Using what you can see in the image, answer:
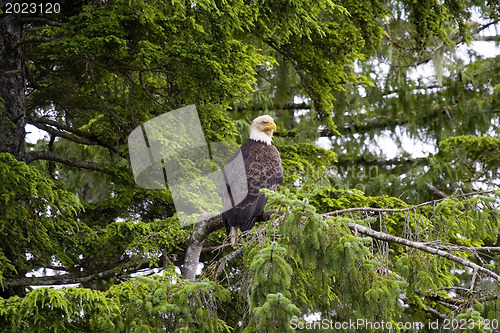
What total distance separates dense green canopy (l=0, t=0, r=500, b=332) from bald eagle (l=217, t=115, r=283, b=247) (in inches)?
8.1

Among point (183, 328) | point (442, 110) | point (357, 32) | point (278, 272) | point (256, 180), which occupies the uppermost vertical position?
point (357, 32)

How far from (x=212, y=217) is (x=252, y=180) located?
0.68m

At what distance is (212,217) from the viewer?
18.2 feet

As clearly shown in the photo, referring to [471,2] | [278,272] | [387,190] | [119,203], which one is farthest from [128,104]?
[471,2]

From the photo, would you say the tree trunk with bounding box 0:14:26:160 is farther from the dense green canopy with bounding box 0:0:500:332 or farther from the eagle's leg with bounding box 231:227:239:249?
the eagle's leg with bounding box 231:227:239:249

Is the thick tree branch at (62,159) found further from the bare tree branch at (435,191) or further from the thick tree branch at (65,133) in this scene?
the bare tree branch at (435,191)

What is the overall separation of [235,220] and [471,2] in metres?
7.23

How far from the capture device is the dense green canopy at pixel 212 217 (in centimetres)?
375

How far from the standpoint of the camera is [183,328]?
383 centimetres

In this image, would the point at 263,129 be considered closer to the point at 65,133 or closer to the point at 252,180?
the point at 252,180

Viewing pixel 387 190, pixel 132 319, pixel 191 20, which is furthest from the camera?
pixel 387 190

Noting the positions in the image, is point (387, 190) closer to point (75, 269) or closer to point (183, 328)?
point (75, 269)

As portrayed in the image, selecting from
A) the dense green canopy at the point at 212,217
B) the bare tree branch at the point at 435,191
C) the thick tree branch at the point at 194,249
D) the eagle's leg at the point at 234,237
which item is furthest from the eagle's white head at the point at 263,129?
the bare tree branch at the point at 435,191

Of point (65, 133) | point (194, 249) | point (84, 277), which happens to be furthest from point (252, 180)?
point (65, 133)
